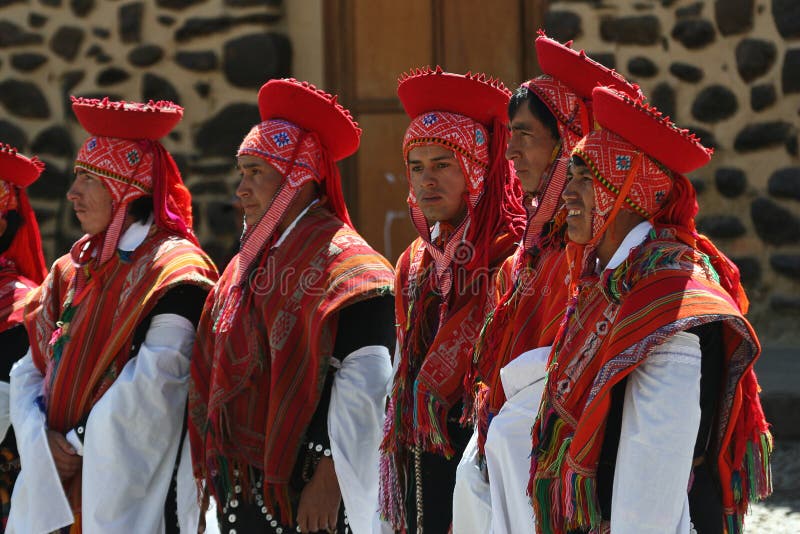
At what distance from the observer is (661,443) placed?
8.55 feet

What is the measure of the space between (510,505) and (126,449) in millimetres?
1522

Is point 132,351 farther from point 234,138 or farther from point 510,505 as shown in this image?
point 234,138

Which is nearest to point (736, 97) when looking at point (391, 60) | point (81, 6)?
point (391, 60)

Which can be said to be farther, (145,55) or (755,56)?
(145,55)

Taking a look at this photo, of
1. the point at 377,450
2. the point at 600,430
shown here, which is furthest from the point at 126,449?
the point at 600,430

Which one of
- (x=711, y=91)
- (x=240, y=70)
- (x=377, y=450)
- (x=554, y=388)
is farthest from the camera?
(x=240, y=70)

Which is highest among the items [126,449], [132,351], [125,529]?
[132,351]

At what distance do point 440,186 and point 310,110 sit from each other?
645 millimetres

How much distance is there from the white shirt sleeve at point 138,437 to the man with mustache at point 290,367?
0.39ft

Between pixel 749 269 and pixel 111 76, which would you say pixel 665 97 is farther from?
pixel 111 76

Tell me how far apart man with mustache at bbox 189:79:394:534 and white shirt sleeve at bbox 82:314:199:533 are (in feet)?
0.39

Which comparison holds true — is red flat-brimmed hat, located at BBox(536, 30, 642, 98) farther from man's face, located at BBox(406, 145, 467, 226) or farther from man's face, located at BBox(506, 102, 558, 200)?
man's face, located at BBox(406, 145, 467, 226)

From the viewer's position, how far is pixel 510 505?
303cm

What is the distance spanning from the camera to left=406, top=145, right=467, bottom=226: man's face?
369 cm
